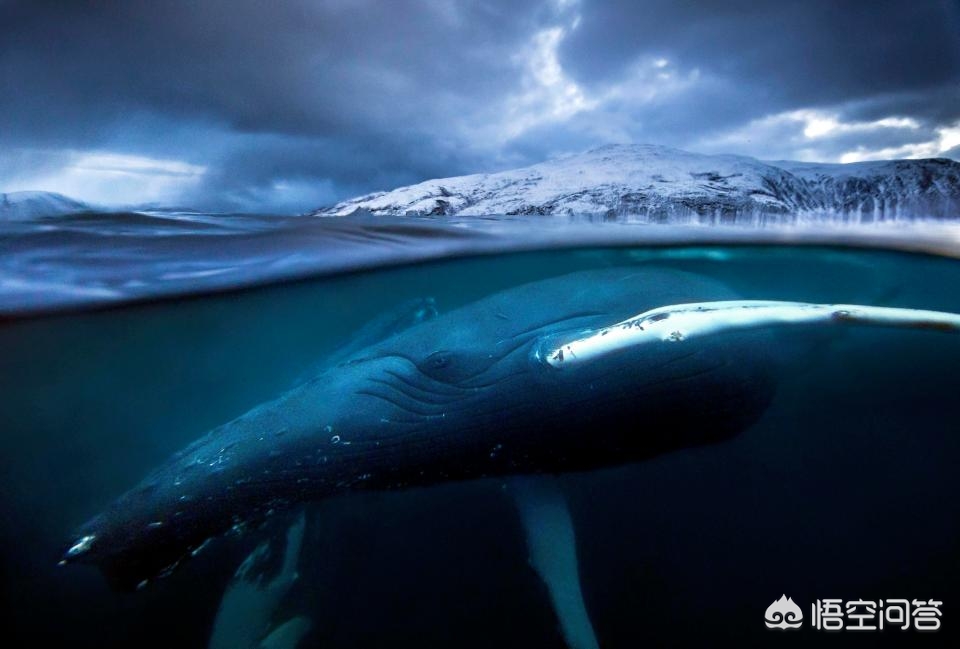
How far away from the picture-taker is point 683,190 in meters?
7.18

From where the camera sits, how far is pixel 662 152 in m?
6.27

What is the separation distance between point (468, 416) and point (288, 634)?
8.08 ft

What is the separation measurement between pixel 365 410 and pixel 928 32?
604 centimetres

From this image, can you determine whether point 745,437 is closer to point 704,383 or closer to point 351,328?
point 704,383

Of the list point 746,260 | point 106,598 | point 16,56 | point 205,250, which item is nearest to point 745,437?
point 746,260

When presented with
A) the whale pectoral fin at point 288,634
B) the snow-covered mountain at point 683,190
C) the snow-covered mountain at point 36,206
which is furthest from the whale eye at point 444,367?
the snow-covered mountain at point 36,206

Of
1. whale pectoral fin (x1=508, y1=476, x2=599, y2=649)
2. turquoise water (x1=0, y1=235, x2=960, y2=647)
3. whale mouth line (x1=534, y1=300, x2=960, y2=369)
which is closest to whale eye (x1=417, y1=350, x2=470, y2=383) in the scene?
whale mouth line (x1=534, y1=300, x2=960, y2=369)

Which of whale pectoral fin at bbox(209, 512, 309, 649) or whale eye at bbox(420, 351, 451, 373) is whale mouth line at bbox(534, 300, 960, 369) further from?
whale pectoral fin at bbox(209, 512, 309, 649)

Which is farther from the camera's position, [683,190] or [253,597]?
[683,190]

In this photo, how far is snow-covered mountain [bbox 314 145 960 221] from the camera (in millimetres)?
5570

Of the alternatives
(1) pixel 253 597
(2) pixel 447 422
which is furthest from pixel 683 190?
(1) pixel 253 597

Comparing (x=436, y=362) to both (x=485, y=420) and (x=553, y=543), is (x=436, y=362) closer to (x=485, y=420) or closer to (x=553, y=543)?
(x=485, y=420)

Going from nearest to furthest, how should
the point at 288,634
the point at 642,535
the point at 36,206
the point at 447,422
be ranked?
the point at 447,422 < the point at 288,634 < the point at 642,535 < the point at 36,206

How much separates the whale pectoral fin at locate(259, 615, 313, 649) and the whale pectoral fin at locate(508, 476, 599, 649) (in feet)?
6.68
